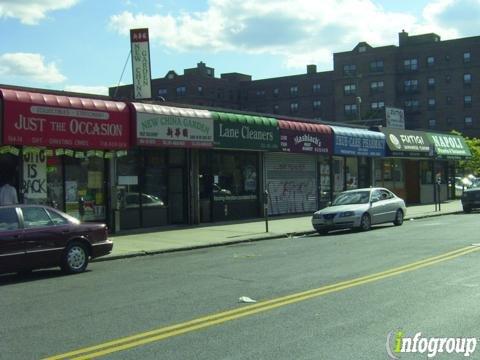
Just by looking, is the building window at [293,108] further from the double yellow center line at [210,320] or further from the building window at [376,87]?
the double yellow center line at [210,320]

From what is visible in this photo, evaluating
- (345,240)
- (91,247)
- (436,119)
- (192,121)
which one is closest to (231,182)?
(192,121)

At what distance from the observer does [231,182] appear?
2459 centimetres

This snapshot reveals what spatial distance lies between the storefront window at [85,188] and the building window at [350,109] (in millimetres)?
76170

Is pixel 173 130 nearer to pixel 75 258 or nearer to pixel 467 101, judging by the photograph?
pixel 75 258

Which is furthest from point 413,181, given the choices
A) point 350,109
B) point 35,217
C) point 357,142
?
point 350,109

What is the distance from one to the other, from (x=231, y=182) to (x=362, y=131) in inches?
374

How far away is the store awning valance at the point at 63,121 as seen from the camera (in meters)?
16.2

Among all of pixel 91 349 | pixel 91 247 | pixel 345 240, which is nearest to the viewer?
pixel 91 349

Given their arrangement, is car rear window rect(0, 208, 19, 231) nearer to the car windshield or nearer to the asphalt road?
the asphalt road

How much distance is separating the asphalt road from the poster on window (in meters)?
4.86

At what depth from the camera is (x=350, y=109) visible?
93250 millimetres

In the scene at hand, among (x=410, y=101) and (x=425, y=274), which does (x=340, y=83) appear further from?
(x=425, y=274)

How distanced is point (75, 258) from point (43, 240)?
89cm

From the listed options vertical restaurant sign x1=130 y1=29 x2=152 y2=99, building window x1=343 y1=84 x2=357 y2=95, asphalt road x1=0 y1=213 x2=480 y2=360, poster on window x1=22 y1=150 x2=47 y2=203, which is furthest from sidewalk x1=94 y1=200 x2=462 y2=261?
building window x1=343 y1=84 x2=357 y2=95
